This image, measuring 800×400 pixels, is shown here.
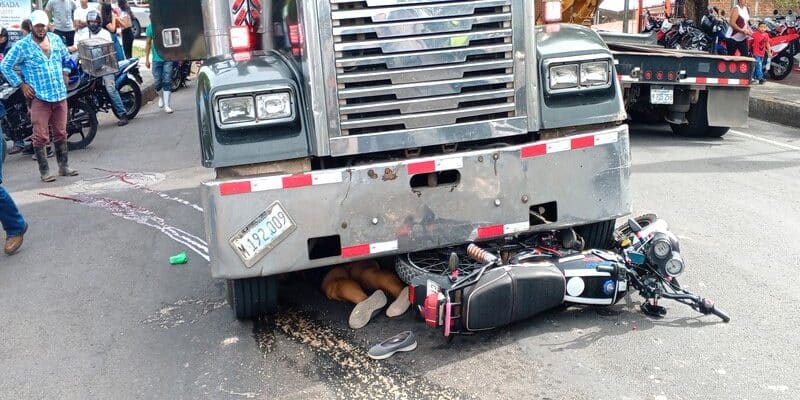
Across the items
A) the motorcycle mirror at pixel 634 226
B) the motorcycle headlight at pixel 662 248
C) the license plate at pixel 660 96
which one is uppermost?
the license plate at pixel 660 96

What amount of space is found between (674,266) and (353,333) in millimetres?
1875

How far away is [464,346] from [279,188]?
1328mm

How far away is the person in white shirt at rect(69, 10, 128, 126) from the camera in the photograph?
12852mm

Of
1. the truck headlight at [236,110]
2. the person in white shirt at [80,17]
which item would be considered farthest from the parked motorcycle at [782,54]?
the truck headlight at [236,110]

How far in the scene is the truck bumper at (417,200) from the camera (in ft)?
14.4

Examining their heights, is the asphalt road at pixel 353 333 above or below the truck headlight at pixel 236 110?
below

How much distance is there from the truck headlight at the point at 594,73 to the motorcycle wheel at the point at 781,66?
43.6ft

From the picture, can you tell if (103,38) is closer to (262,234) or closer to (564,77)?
(262,234)

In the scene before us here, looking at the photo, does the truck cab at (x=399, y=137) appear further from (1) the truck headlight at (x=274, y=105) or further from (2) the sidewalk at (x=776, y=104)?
(2) the sidewalk at (x=776, y=104)

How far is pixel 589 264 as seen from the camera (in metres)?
4.59

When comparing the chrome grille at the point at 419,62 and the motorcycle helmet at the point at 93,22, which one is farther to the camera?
the motorcycle helmet at the point at 93,22

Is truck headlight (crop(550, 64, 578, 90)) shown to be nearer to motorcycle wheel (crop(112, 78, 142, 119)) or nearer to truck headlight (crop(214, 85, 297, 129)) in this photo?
truck headlight (crop(214, 85, 297, 129))

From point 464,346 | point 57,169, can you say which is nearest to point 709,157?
point 464,346

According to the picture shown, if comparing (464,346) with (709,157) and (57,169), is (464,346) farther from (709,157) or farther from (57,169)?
(57,169)
